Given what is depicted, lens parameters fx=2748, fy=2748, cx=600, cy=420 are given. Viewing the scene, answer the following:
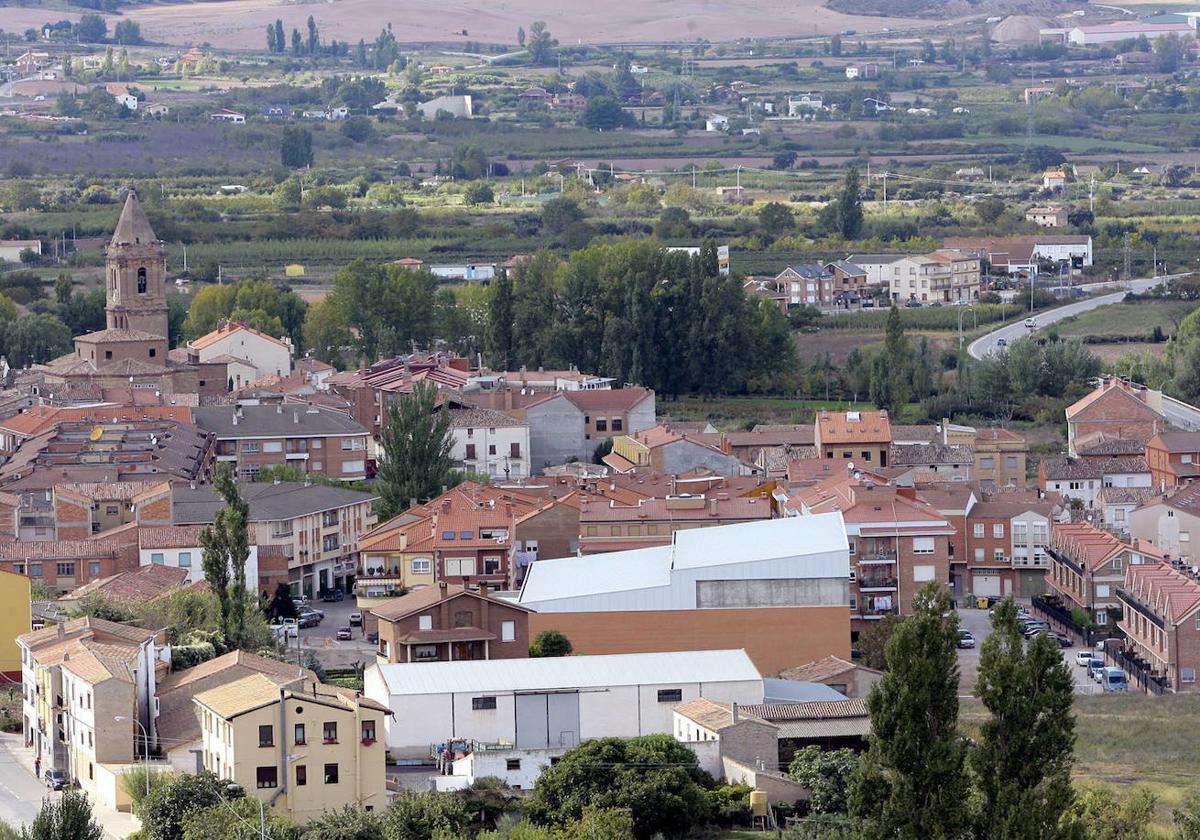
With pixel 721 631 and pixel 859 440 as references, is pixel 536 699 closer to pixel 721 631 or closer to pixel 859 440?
pixel 721 631

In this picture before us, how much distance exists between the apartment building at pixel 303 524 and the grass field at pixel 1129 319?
90.0 ft

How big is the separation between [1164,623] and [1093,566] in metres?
3.01

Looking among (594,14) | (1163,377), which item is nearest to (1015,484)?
(1163,377)

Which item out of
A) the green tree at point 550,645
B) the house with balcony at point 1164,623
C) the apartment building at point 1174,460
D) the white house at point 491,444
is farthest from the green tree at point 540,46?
the green tree at point 550,645

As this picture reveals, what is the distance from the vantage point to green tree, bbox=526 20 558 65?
156750mm

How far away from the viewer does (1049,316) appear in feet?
220

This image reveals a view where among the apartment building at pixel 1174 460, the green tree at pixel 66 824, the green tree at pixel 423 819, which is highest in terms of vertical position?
the green tree at pixel 66 824

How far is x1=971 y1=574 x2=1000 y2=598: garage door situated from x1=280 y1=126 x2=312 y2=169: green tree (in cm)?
6833

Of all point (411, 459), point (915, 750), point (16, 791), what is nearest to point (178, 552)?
point (411, 459)

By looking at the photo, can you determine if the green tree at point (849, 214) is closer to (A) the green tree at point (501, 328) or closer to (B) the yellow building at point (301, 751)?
(A) the green tree at point (501, 328)

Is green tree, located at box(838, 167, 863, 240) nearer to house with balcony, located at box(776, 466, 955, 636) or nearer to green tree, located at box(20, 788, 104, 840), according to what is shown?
house with balcony, located at box(776, 466, 955, 636)

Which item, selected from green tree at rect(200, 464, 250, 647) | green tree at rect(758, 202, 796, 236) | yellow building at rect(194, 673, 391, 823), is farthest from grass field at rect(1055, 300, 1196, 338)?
yellow building at rect(194, 673, 391, 823)

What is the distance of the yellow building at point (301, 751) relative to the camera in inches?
977

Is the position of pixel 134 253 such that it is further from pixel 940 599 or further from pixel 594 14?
pixel 594 14
